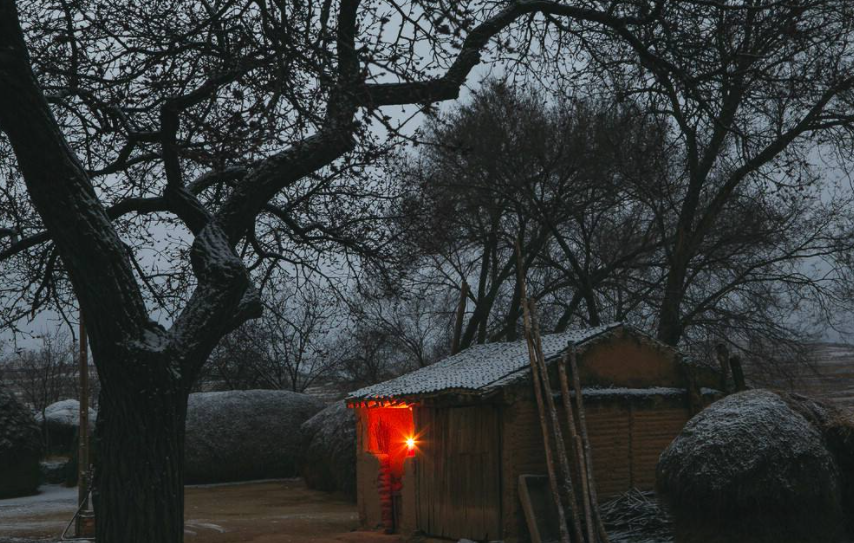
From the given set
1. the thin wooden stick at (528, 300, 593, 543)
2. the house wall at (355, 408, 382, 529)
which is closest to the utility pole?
the house wall at (355, 408, 382, 529)

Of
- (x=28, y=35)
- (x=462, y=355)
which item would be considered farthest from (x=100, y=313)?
(x=462, y=355)

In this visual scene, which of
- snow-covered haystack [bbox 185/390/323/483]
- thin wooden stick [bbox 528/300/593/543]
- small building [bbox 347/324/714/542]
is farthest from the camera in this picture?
snow-covered haystack [bbox 185/390/323/483]

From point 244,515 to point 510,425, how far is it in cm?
849

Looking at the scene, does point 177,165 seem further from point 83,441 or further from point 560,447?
point 83,441

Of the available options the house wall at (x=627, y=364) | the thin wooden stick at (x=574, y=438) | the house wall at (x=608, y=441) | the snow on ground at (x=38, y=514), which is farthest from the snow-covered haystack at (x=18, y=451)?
the house wall at (x=627, y=364)

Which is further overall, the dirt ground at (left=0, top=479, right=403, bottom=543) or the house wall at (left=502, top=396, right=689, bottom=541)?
the dirt ground at (left=0, top=479, right=403, bottom=543)

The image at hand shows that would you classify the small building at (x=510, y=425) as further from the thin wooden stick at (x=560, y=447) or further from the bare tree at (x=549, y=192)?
the bare tree at (x=549, y=192)

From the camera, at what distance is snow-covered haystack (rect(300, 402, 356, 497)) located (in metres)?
22.1

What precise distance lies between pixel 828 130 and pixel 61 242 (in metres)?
16.3

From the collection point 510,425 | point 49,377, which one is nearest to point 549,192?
point 510,425

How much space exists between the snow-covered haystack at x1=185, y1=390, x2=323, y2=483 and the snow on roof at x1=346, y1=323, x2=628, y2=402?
32.8ft

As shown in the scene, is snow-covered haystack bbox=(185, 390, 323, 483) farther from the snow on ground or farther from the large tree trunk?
the large tree trunk

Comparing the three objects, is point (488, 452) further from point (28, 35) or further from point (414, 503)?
point (28, 35)

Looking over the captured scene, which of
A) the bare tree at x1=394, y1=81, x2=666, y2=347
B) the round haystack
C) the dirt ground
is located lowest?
the dirt ground
